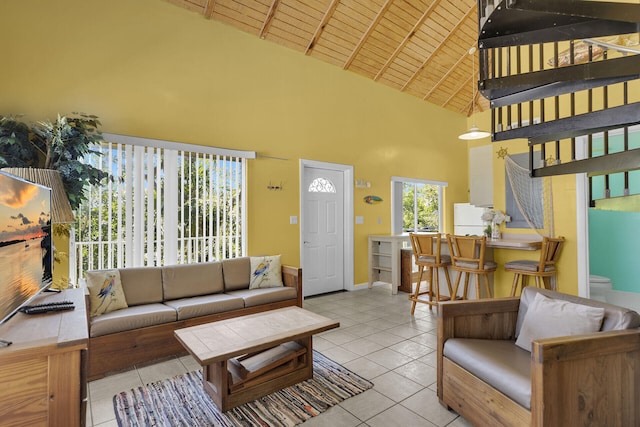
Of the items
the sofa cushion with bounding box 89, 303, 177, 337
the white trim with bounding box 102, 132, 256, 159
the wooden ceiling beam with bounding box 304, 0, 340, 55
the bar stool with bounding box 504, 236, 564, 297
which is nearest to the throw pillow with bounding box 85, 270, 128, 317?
the sofa cushion with bounding box 89, 303, 177, 337

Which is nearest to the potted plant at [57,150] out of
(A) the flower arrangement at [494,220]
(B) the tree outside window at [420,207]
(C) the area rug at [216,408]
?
(C) the area rug at [216,408]

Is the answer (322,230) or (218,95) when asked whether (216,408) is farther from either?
(218,95)

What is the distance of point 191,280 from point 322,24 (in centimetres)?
392

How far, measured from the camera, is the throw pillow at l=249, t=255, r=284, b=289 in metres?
3.97

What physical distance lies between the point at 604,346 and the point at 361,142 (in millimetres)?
4722

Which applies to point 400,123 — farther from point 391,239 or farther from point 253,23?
point 253,23

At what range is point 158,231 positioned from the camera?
3.83 m

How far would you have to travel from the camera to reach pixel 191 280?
359 centimetres

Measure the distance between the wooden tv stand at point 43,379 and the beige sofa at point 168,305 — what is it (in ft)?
5.23

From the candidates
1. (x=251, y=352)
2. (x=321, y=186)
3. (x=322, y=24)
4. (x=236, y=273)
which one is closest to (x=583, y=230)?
(x=321, y=186)

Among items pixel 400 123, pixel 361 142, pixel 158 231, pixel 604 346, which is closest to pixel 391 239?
pixel 361 142

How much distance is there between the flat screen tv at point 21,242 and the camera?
51.1 inches

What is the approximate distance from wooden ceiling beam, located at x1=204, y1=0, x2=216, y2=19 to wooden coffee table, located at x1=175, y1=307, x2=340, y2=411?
3.80 m

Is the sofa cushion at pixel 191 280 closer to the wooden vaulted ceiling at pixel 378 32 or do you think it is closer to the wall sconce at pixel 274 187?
A: the wall sconce at pixel 274 187
